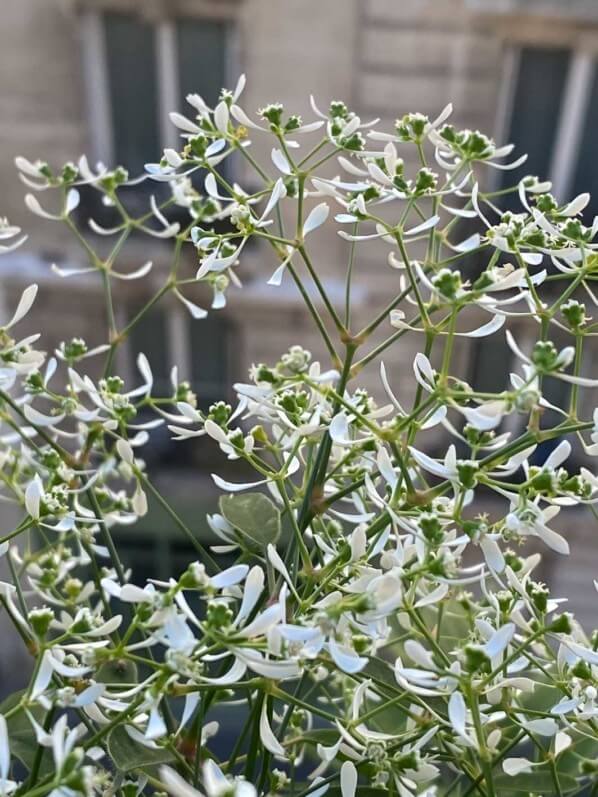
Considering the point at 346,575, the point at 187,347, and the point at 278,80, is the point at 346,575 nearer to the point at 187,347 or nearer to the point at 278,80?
the point at 278,80

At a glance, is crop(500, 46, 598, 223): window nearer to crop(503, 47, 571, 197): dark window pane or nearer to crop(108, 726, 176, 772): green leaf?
crop(503, 47, 571, 197): dark window pane

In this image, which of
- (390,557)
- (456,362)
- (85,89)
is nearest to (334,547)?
(390,557)

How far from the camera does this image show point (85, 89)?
1.25 meters

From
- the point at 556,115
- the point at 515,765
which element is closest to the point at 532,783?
the point at 515,765

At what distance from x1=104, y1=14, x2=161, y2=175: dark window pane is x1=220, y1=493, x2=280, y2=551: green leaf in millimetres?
1109

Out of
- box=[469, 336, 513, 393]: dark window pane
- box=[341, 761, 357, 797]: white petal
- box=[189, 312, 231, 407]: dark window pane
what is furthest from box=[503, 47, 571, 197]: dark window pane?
box=[341, 761, 357, 797]: white petal

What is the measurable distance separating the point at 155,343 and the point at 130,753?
1.26 m

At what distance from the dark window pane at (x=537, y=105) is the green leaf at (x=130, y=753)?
1124 mm

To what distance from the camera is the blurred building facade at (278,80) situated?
1.16 metres

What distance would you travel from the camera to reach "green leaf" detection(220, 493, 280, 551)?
0.98 ft

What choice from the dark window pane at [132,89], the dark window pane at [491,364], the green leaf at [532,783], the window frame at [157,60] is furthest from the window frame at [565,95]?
the green leaf at [532,783]

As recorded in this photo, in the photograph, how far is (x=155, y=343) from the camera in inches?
58.2

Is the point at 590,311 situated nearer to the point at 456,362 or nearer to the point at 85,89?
the point at 456,362

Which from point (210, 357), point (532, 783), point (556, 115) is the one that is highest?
point (556, 115)
